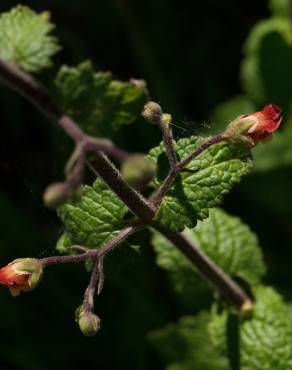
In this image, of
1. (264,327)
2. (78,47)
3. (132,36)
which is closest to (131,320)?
(264,327)

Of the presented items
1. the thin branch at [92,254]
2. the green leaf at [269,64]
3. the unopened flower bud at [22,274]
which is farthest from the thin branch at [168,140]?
the green leaf at [269,64]

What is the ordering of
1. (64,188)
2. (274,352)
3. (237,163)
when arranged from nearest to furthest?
1. (64,188)
2. (237,163)
3. (274,352)

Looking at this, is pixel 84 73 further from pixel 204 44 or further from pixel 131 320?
pixel 204 44

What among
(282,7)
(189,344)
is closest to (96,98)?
(189,344)

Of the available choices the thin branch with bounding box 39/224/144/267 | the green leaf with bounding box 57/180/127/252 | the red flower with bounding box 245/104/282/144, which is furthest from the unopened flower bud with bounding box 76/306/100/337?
the red flower with bounding box 245/104/282/144

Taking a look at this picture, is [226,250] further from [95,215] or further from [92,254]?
[92,254]

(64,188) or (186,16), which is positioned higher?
(186,16)
